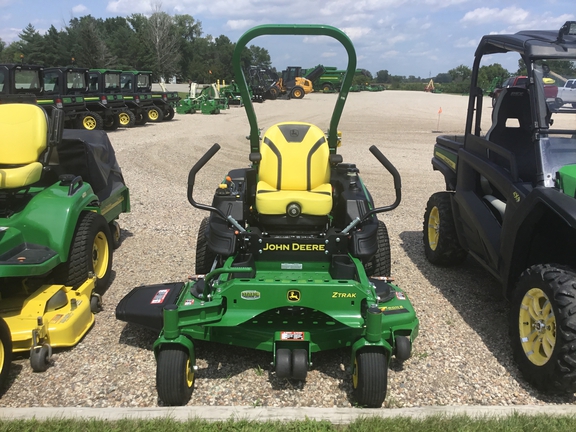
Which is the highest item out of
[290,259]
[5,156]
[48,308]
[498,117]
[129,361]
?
[498,117]

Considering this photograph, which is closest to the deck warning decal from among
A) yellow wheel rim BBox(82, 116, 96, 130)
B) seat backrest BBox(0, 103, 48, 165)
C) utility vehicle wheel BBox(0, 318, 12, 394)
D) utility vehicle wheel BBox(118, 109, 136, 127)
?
utility vehicle wheel BBox(0, 318, 12, 394)

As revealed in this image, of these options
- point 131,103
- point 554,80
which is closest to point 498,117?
point 554,80

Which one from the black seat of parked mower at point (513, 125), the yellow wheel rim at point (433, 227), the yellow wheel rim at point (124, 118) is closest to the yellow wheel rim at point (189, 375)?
the black seat of parked mower at point (513, 125)

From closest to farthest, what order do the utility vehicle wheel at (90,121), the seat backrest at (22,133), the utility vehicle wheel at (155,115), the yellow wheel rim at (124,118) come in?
the seat backrest at (22,133) → the utility vehicle wheel at (90,121) → the yellow wheel rim at (124,118) → the utility vehicle wheel at (155,115)

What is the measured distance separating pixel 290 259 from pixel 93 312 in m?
1.70

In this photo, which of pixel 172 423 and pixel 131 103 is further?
pixel 131 103

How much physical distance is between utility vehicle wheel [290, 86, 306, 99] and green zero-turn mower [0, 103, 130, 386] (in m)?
29.4

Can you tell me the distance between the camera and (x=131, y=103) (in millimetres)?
17609

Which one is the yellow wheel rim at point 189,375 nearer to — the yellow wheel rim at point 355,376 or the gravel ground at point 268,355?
the gravel ground at point 268,355

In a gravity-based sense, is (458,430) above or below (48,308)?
below

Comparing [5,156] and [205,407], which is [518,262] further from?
[5,156]

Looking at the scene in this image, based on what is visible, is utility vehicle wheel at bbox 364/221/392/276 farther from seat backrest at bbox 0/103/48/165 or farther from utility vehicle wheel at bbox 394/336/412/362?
seat backrest at bbox 0/103/48/165

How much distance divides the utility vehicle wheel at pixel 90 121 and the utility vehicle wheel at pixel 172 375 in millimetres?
13728

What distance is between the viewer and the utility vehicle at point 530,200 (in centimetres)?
301
